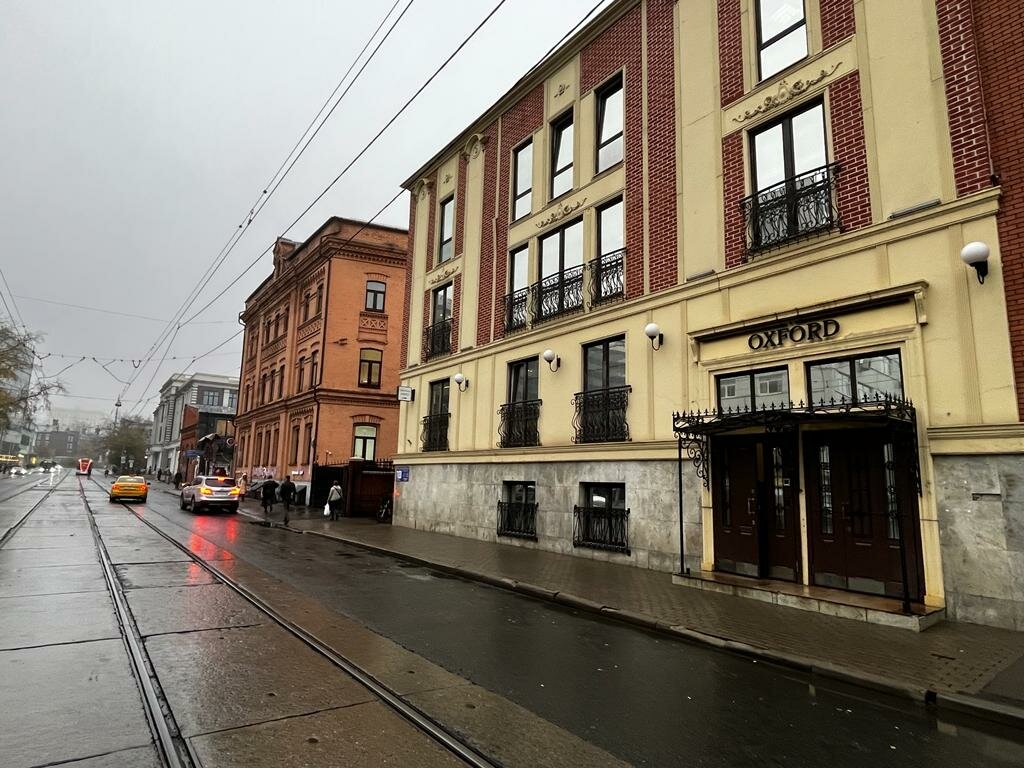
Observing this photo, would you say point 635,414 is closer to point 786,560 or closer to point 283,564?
point 786,560

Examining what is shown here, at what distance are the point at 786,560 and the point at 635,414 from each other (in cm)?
402

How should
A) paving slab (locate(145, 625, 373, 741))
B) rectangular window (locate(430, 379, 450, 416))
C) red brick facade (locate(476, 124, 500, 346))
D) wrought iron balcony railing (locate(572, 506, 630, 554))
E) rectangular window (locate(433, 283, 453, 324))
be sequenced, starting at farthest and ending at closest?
rectangular window (locate(433, 283, 453, 324)), rectangular window (locate(430, 379, 450, 416)), red brick facade (locate(476, 124, 500, 346)), wrought iron balcony railing (locate(572, 506, 630, 554)), paving slab (locate(145, 625, 373, 741))

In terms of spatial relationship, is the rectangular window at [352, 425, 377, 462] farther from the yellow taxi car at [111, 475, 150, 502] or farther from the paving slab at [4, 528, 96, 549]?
the paving slab at [4, 528, 96, 549]

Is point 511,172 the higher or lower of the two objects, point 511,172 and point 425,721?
the higher

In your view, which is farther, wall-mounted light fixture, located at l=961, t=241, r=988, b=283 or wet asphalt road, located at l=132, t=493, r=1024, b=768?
wall-mounted light fixture, located at l=961, t=241, r=988, b=283

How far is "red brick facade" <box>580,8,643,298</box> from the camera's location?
12.9m

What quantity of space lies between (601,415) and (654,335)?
2294 mm

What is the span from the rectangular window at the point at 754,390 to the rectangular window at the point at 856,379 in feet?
1.49

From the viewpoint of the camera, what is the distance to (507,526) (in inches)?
606

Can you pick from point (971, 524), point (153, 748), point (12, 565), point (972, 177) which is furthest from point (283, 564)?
point (972, 177)

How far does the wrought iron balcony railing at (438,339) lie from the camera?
752 inches

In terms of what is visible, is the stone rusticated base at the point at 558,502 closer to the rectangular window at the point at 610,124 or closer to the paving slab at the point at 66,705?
the rectangular window at the point at 610,124

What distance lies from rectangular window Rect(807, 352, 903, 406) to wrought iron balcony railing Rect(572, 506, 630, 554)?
4.43 meters

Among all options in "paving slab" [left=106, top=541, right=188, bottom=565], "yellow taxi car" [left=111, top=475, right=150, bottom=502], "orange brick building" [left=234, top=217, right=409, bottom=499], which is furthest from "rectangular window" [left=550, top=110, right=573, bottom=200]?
"yellow taxi car" [left=111, top=475, right=150, bottom=502]
